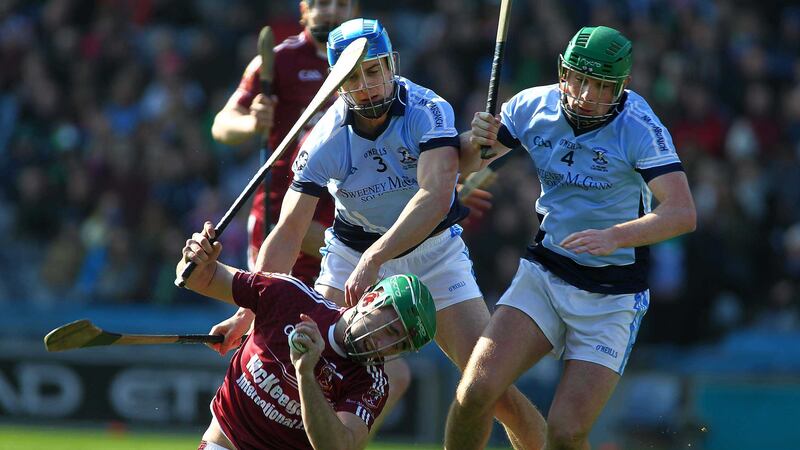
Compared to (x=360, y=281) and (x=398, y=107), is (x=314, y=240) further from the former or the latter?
(x=360, y=281)

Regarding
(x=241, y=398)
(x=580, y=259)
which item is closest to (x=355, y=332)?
(x=241, y=398)

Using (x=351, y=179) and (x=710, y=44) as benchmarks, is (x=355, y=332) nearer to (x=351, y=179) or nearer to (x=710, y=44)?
(x=351, y=179)

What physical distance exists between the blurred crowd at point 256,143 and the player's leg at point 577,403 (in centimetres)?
587

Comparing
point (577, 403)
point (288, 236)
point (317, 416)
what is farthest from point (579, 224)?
point (317, 416)

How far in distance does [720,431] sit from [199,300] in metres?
4.95

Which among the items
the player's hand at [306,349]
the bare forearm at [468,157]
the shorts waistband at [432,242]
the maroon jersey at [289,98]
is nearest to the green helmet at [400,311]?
the player's hand at [306,349]

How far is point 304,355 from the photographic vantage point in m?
5.04

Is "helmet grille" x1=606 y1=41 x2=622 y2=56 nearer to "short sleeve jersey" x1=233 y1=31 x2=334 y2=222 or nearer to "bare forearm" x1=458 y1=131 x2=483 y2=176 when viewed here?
"bare forearm" x1=458 y1=131 x2=483 y2=176

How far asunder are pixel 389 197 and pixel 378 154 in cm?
24

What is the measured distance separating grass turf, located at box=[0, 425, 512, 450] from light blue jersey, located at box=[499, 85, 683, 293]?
4379 mm

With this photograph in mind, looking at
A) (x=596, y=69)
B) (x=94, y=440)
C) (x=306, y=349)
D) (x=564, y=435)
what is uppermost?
(x=596, y=69)

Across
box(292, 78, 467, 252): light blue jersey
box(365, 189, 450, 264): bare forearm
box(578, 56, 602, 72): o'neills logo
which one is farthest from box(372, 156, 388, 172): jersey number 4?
box(578, 56, 602, 72): o'neills logo

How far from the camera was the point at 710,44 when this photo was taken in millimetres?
13695

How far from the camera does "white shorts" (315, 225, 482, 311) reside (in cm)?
657
